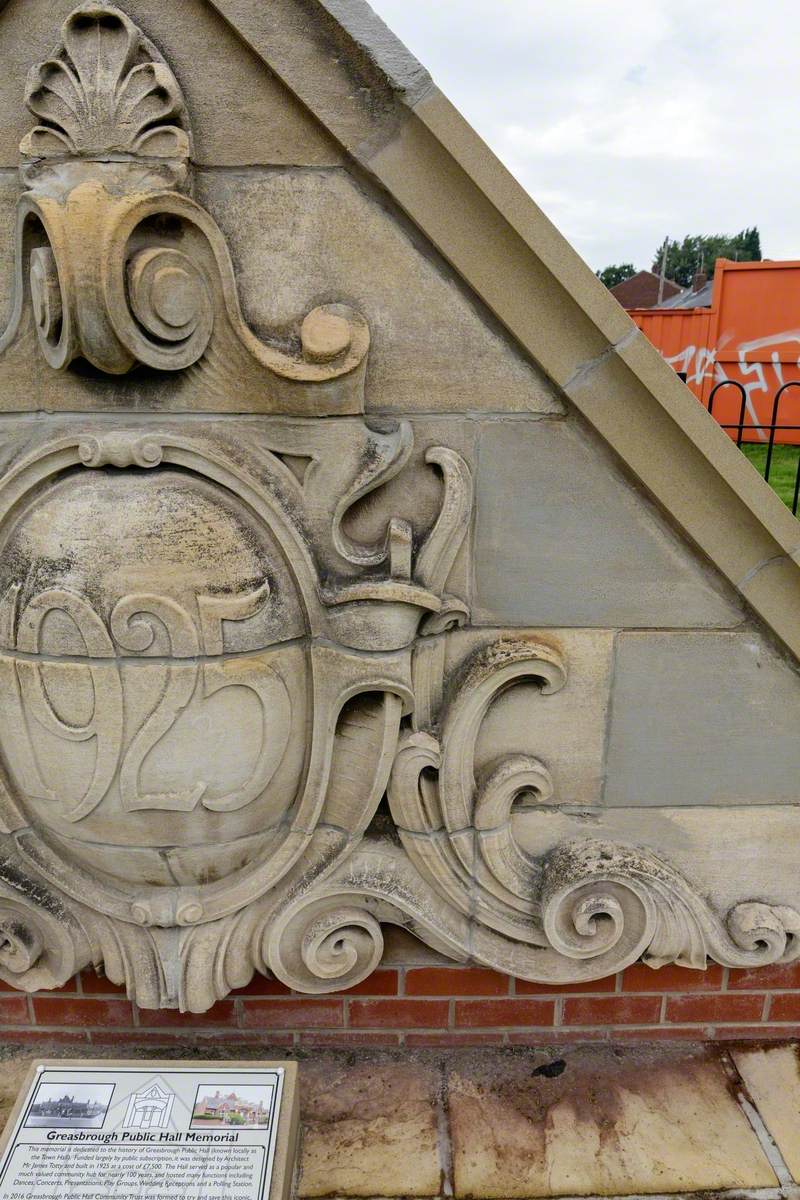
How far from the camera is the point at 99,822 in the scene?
1874mm

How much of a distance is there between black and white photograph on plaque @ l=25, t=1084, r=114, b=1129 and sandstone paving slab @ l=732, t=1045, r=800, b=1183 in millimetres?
1645

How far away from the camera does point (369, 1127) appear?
1961 millimetres

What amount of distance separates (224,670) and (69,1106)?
3.20 ft

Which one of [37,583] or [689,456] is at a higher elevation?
[689,456]

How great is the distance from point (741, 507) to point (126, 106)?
159 centimetres

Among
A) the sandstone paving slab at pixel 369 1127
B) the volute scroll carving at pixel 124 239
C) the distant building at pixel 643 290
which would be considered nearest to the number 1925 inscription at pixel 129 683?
the volute scroll carving at pixel 124 239

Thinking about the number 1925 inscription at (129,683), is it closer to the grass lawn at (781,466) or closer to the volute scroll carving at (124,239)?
the volute scroll carving at (124,239)

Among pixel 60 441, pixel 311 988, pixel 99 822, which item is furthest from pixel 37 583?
pixel 311 988

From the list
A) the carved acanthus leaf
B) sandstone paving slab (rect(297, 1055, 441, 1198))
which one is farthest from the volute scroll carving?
sandstone paving slab (rect(297, 1055, 441, 1198))

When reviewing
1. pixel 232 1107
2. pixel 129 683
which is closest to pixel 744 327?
pixel 129 683

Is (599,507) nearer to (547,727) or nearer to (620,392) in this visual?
(620,392)

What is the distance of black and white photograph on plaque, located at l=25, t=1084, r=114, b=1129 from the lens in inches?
63.1

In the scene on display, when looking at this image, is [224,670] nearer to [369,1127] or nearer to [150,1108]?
[150,1108]

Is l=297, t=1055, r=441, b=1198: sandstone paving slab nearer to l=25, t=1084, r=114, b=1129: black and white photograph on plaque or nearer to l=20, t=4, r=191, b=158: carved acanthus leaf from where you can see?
l=25, t=1084, r=114, b=1129: black and white photograph on plaque
